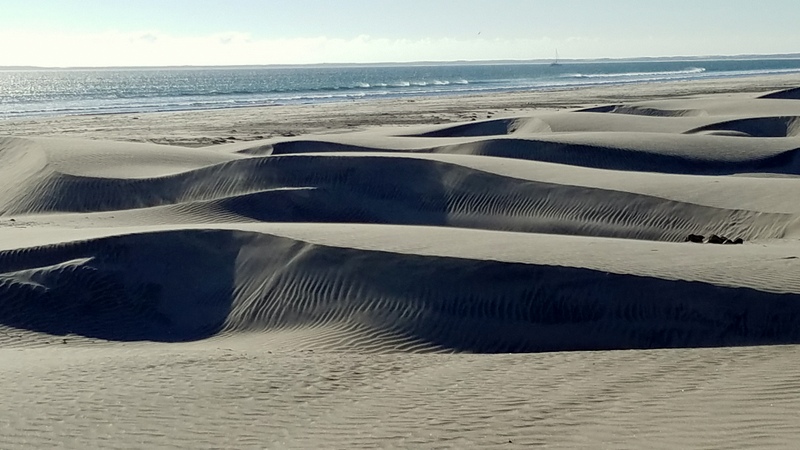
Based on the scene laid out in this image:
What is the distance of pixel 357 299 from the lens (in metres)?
9.46

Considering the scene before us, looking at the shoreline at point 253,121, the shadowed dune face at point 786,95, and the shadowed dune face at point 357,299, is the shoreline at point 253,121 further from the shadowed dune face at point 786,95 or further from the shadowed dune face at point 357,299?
the shadowed dune face at point 357,299

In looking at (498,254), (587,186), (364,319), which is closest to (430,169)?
(587,186)

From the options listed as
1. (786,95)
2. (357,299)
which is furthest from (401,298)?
(786,95)

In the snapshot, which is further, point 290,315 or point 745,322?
point 290,315

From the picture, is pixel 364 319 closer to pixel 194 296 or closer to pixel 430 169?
pixel 194 296

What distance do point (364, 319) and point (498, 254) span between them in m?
1.76

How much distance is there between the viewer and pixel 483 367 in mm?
7164

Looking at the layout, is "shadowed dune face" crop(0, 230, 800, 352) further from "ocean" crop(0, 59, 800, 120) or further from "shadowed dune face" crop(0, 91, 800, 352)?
"ocean" crop(0, 59, 800, 120)

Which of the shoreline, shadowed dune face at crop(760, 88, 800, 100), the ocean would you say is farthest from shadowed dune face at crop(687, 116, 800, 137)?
the ocean

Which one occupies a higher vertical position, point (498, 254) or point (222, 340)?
point (498, 254)

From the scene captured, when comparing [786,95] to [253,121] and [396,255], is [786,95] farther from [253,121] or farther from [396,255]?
[396,255]

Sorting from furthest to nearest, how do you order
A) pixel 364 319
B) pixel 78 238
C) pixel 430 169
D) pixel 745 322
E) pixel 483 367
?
pixel 430 169 → pixel 78 238 → pixel 364 319 → pixel 745 322 → pixel 483 367

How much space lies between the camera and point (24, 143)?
19688 mm

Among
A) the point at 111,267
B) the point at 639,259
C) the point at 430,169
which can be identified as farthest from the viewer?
the point at 430,169
